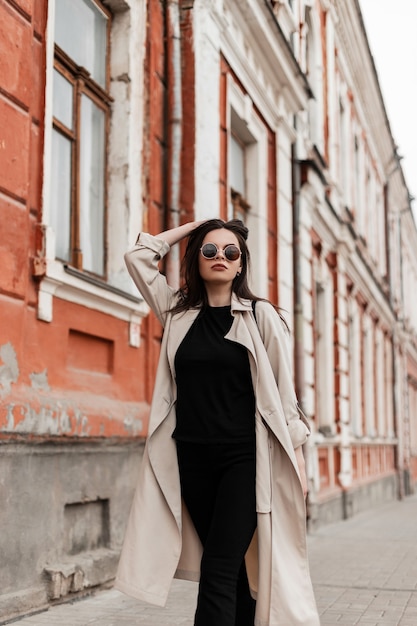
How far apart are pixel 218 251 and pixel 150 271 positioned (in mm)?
299

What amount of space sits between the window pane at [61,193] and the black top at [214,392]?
2887 mm

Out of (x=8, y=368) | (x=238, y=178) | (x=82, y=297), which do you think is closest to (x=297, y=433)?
(x=8, y=368)

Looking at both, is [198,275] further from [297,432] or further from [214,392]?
[297,432]

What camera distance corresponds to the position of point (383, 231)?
24.9 metres

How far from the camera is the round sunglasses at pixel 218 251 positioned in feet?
12.0

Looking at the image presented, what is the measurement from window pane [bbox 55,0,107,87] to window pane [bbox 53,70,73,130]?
0.23 meters

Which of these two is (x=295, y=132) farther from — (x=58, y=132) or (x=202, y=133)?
(x=58, y=132)

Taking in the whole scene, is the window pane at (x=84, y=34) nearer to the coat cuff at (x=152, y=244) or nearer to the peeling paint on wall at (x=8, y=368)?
the peeling paint on wall at (x=8, y=368)

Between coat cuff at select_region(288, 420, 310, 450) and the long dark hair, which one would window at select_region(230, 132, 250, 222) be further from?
coat cuff at select_region(288, 420, 310, 450)

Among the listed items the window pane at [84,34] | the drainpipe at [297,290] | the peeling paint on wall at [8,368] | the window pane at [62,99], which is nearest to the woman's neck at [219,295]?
the peeling paint on wall at [8,368]

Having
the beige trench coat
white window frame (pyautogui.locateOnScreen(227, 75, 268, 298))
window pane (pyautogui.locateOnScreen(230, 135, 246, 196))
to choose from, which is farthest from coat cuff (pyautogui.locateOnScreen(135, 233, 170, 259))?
white window frame (pyautogui.locateOnScreen(227, 75, 268, 298))

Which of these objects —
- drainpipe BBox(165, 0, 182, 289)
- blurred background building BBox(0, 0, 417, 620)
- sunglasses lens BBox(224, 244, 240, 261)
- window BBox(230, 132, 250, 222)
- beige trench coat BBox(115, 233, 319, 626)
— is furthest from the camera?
window BBox(230, 132, 250, 222)

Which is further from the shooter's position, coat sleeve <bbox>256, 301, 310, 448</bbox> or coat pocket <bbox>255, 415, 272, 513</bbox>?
coat sleeve <bbox>256, 301, 310, 448</bbox>

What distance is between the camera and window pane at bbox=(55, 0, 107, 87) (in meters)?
6.54
